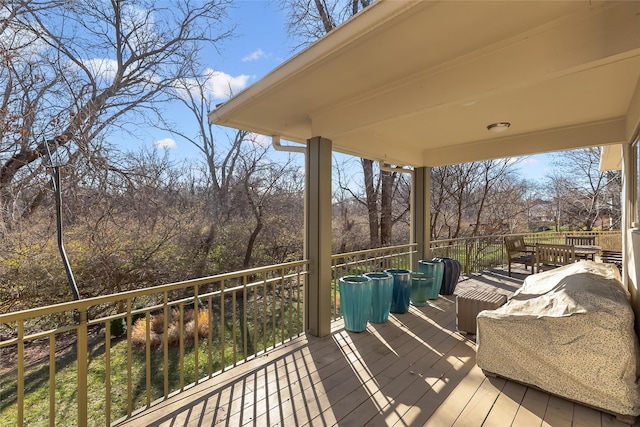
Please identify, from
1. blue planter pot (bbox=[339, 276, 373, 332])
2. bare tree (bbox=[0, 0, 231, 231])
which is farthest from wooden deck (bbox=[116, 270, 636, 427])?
bare tree (bbox=[0, 0, 231, 231])

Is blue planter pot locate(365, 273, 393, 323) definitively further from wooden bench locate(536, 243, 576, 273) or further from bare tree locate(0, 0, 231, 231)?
bare tree locate(0, 0, 231, 231)

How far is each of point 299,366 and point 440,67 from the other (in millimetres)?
2686

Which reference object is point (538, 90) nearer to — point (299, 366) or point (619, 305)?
point (619, 305)

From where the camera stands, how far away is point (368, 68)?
2252mm

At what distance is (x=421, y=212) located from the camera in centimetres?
541

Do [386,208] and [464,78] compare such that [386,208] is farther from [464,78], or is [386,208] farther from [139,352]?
[464,78]

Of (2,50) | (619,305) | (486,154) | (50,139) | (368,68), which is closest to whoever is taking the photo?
(619,305)

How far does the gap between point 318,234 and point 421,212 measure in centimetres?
267

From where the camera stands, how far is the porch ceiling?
1688 millimetres

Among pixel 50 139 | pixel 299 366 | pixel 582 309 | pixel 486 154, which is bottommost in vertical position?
pixel 299 366

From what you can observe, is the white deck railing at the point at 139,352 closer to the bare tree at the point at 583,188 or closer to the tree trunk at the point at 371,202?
the tree trunk at the point at 371,202

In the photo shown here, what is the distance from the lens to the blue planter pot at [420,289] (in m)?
4.49

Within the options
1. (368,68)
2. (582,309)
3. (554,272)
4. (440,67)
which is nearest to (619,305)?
(582,309)

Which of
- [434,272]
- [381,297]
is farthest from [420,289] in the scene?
[381,297]
